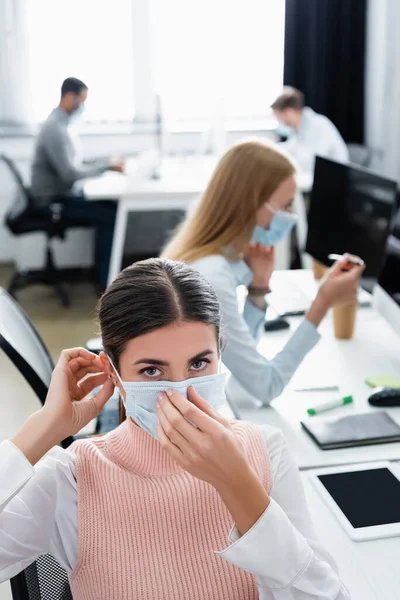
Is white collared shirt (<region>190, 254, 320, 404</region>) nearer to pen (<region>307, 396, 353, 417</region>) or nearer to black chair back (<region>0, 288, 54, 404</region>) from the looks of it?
pen (<region>307, 396, 353, 417</region>)

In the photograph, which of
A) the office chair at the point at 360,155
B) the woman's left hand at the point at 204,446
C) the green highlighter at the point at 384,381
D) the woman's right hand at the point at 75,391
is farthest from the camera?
the office chair at the point at 360,155

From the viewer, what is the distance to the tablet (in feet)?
3.75

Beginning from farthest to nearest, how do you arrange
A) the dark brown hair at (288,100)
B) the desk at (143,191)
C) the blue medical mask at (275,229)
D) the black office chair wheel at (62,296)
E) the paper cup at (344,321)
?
the dark brown hair at (288,100) → the black office chair wheel at (62,296) → the desk at (143,191) → the paper cup at (344,321) → the blue medical mask at (275,229)

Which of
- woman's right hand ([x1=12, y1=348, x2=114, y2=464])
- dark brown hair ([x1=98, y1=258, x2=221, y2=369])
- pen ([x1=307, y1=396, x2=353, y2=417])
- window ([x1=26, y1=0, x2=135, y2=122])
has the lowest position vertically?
pen ([x1=307, y1=396, x2=353, y2=417])

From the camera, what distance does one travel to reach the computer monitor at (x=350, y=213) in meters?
1.84

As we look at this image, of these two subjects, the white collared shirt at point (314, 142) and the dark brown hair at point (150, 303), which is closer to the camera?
the dark brown hair at point (150, 303)

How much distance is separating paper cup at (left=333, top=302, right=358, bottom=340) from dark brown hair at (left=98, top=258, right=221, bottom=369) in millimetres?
946

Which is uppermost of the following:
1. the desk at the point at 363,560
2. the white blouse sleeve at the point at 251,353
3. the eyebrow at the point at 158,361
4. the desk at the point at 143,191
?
Result: the eyebrow at the point at 158,361

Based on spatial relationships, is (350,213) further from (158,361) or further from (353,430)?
(158,361)

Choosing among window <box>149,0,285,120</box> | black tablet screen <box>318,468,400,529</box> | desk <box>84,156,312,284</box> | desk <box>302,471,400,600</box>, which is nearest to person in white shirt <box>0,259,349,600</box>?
desk <box>302,471,400,600</box>

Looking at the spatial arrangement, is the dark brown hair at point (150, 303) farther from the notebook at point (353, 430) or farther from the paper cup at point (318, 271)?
the paper cup at point (318, 271)

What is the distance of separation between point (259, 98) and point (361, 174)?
3577 mm

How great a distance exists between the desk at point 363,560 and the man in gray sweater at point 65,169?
11.4 feet

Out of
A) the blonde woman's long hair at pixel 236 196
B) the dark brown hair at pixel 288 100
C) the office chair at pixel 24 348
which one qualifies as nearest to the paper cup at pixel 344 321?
the blonde woman's long hair at pixel 236 196
